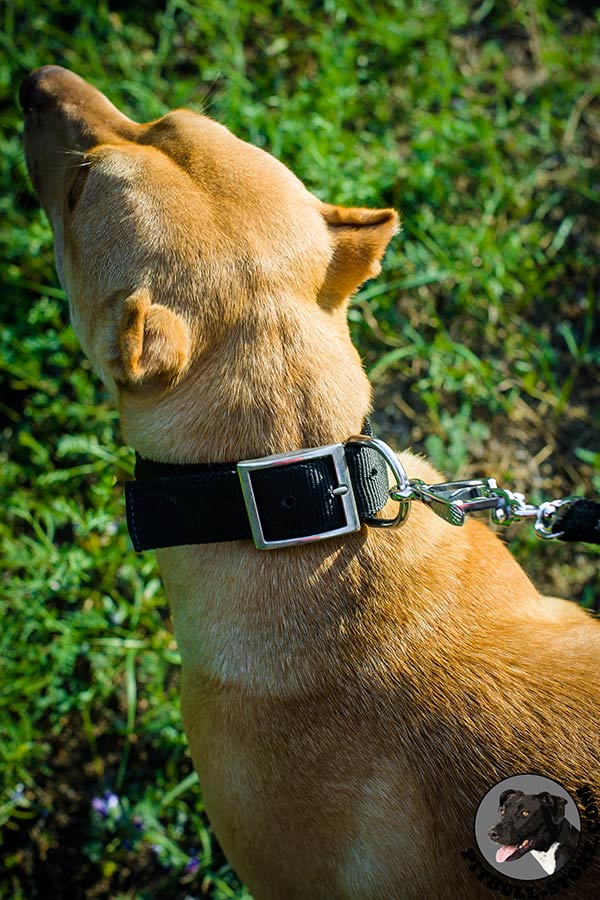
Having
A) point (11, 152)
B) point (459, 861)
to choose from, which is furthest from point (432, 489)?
point (11, 152)

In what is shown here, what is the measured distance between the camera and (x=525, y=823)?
78.9 inches

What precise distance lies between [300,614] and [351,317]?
217 centimetres

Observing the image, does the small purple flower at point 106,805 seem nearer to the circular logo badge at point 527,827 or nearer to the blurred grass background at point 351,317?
the blurred grass background at point 351,317

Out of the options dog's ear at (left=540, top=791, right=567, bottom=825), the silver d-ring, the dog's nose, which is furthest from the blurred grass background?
dog's ear at (left=540, top=791, right=567, bottom=825)

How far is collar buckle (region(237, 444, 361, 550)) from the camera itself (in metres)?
2.04

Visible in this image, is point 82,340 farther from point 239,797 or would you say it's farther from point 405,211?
point 405,211

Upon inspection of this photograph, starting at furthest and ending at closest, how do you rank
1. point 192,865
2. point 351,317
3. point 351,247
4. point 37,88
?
point 351,317 < point 192,865 < point 37,88 < point 351,247

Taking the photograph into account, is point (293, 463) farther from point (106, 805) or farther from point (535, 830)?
point (106, 805)

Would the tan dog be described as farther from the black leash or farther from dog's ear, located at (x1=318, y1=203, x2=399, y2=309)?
the black leash

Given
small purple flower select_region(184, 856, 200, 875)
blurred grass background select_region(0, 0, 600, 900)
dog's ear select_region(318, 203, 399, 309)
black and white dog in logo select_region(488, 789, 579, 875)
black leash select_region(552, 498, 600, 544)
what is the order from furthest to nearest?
blurred grass background select_region(0, 0, 600, 900) → small purple flower select_region(184, 856, 200, 875) → dog's ear select_region(318, 203, 399, 309) → black leash select_region(552, 498, 600, 544) → black and white dog in logo select_region(488, 789, 579, 875)

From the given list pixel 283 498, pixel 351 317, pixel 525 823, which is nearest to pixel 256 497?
pixel 283 498

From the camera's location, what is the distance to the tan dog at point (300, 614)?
6.77ft

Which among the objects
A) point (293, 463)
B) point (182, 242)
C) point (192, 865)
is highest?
point (182, 242)

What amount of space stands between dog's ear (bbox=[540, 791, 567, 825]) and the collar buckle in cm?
85
